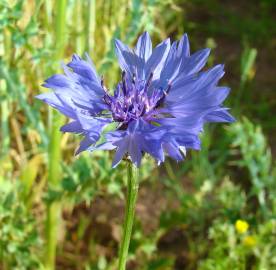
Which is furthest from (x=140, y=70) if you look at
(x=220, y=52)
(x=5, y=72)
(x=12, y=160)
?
(x=220, y=52)

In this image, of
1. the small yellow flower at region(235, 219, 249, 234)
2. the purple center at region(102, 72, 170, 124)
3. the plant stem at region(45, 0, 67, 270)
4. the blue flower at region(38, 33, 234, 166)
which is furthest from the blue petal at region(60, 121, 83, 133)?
the small yellow flower at region(235, 219, 249, 234)

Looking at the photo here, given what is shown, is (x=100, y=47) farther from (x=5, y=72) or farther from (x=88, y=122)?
(x=88, y=122)

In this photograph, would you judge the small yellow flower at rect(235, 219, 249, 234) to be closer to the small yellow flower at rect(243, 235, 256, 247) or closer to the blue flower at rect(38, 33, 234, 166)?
the small yellow flower at rect(243, 235, 256, 247)

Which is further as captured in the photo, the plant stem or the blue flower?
the plant stem

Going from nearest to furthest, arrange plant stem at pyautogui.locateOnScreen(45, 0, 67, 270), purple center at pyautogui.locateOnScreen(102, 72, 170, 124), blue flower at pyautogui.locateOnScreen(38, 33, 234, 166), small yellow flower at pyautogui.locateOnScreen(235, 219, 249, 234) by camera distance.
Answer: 1. blue flower at pyautogui.locateOnScreen(38, 33, 234, 166)
2. purple center at pyautogui.locateOnScreen(102, 72, 170, 124)
3. plant stem at pyautogui.locateOnScreen(45, 0, 67, 270)
4. small yellow flower at pyautogui.locateOnScreen(235, 219, 249, 234)

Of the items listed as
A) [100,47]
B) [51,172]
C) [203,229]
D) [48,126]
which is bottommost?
[203,229]

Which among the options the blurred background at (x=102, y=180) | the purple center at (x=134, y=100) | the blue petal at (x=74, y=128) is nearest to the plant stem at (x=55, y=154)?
the blurred background at (x=102, y=180)

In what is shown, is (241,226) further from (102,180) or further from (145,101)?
(145,101)
